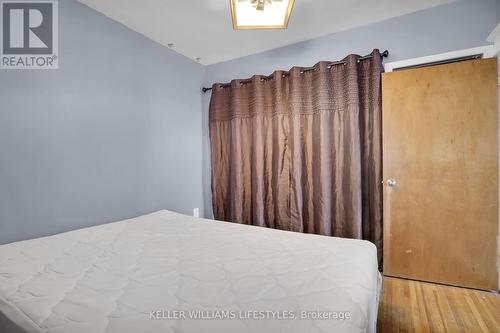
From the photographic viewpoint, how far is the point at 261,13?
5.23 feet

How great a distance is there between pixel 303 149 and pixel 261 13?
138 centimetres

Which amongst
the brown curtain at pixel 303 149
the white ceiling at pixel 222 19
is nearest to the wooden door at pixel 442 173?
the brown curtain at pixel 303 149

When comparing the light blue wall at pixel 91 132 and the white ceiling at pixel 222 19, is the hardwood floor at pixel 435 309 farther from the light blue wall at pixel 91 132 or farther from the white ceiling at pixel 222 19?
the white ceiling at pixel 222 19

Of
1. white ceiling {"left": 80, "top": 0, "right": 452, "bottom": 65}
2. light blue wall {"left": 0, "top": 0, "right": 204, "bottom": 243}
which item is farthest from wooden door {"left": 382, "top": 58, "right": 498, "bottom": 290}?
light blue wall {"left": 0, "top": 0, "right": 204, "bottom": 243}

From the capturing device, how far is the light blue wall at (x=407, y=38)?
1.93 meters

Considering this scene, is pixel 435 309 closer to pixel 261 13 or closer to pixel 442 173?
pixel 442 173

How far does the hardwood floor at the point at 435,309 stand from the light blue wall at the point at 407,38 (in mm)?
1983

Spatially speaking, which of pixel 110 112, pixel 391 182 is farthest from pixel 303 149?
pixel 110 112

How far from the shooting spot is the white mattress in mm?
699

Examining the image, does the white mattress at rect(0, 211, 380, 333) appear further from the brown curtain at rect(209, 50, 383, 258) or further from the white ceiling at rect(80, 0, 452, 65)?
the white ceiling at rect(80, 0, 452, 65)

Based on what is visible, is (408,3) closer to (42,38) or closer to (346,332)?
(346,332)

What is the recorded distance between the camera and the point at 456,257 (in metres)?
1.96

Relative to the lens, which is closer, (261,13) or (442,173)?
(261,13)

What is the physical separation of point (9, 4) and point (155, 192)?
178 cm
